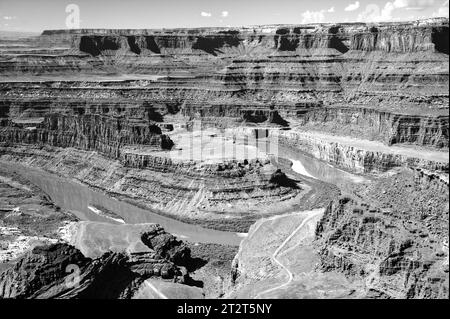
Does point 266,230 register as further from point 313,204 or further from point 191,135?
point 191,135

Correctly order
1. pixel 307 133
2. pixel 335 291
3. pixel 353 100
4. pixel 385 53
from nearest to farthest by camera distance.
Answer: pixel 335 291 → pixel 307 133 → pixel 353 100 → pixel 385 53

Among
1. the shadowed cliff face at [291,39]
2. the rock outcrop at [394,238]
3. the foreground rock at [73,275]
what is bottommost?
the foreground rock at [73,275]

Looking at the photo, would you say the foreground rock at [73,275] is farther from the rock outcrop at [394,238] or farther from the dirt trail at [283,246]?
the rock outcrop at [394,238]

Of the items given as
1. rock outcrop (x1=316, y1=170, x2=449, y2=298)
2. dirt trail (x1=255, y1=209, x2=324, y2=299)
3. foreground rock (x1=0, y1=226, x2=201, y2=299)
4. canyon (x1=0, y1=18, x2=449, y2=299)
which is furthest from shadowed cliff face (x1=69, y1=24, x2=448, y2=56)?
foreground rock (x1=0, y1=226, x2=201, y2=299)

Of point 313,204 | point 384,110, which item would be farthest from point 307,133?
point 313,204

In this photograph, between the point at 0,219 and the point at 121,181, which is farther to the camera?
the point at 121,181

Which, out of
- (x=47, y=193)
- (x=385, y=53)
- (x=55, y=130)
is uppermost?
(x=385, y=53)

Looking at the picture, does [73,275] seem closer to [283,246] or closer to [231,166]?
[283,246]

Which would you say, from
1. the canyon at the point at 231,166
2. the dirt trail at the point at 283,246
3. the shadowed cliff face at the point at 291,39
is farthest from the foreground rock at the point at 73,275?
the shadowed cliff face at the point at 291,39
